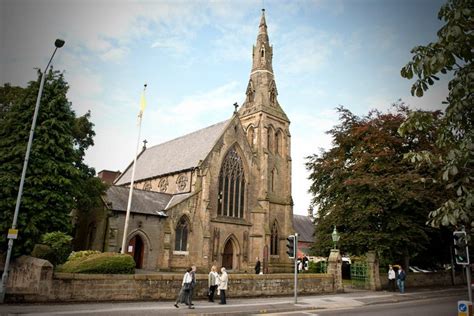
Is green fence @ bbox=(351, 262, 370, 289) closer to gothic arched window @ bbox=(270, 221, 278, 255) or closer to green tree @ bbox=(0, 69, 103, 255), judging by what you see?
gothic arched window @ bbox=(270, 221, 278, 255)

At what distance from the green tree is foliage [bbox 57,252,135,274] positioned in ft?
9.61

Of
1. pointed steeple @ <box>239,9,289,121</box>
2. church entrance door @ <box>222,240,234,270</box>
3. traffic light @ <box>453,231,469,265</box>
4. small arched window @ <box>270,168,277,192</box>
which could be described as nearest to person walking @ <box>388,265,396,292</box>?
church entrance door @ <box>222,240,234,270</box>

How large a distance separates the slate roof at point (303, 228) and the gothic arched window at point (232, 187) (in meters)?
28.8

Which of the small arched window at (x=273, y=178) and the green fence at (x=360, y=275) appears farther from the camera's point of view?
the small arched window at (x=273, y=178)

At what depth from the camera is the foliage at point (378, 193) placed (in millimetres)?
24234

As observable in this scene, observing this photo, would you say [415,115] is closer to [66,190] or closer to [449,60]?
[449,60]

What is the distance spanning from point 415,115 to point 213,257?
90.9 feet

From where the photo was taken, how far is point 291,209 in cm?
3994

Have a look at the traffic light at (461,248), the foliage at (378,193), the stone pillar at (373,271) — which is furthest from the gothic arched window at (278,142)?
the traffic light at (461,248)

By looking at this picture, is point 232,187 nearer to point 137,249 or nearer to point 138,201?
point 138,201

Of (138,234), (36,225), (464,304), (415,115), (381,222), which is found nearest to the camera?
(415,115)

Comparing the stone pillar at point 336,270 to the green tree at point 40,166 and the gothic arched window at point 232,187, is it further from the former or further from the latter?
the green tree at point 40,166

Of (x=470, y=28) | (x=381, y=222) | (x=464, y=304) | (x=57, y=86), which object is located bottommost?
(x=464, y=304)

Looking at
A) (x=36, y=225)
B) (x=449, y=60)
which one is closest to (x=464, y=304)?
(x=449, y=60)
